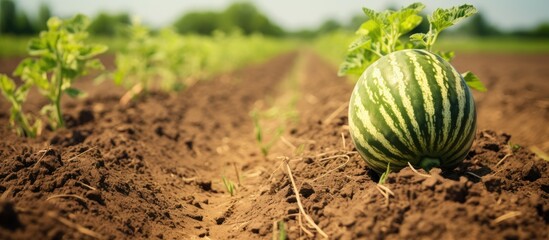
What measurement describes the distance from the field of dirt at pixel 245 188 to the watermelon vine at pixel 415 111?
177 millimetres

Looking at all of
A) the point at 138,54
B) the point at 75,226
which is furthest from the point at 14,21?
the point at 75,226

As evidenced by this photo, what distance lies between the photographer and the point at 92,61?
4391 mm

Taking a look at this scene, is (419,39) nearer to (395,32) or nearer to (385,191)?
(395,32)

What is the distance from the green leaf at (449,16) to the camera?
9.20 ft

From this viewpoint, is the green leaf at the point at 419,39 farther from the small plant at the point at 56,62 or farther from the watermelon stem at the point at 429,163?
the small plant at the point at 56,62

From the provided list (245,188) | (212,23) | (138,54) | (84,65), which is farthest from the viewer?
(212,23)

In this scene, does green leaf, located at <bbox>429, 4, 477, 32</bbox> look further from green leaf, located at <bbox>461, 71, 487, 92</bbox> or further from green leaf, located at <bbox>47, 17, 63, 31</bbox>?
green leaf, located at <bbox>47, 17, 63, 31</bbox>

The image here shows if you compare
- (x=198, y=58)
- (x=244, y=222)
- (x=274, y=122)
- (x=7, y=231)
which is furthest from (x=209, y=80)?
(x=7, y=231)

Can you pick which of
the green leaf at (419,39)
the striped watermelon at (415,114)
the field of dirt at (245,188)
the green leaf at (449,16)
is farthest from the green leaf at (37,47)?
the green leaf at (449,16)

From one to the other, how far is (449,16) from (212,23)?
77.0 meters

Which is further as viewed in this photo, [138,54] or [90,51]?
[138,54]

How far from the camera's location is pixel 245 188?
12.5 ft

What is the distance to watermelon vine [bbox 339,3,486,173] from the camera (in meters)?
2.47

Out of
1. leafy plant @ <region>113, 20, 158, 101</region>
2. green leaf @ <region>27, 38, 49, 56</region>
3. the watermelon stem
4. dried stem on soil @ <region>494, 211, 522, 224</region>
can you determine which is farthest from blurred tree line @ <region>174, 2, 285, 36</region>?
dried stem on soil @ <region>494, 211, 522, 224</region>
